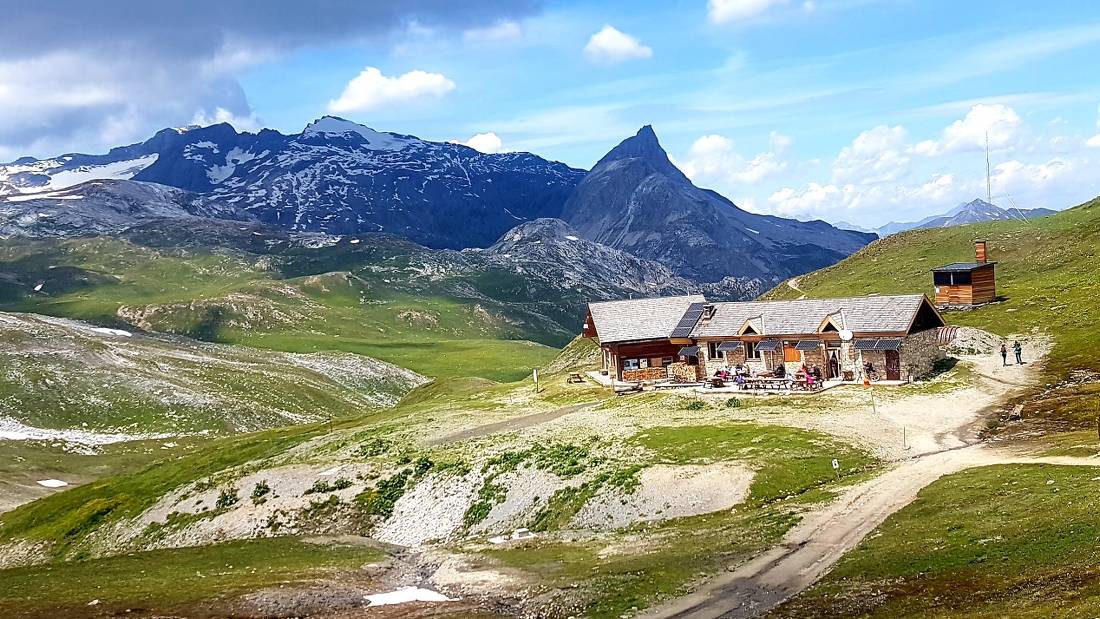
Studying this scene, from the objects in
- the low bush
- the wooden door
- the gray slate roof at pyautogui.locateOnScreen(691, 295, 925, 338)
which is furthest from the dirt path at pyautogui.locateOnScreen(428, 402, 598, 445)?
the wooden door

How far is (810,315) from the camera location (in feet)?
319

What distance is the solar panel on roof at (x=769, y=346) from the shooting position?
9757cm

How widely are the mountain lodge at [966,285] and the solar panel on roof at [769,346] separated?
48.7 meters

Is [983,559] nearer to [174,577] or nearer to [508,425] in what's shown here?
[174,577]

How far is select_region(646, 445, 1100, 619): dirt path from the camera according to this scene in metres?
35.2

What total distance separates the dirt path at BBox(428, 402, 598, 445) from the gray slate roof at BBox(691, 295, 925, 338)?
21129 millimetres

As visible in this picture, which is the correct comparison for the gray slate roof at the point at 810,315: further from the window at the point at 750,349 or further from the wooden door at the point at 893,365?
the wooden door at the point at 893,365

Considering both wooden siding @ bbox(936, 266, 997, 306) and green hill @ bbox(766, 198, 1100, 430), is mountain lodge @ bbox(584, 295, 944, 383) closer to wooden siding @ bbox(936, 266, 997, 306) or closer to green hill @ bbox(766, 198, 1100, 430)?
green hill @ bbox(766, 198, 1100, 430)

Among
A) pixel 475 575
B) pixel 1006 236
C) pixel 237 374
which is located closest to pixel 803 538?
pixel 475 575

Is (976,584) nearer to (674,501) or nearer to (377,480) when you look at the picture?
(674,501)

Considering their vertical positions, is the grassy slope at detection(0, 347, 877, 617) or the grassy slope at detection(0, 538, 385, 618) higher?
the grassy slope at detection(0, 347, 877, 617)

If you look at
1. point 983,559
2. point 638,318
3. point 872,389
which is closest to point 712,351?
point 638,318

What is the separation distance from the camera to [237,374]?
19388 centimetres

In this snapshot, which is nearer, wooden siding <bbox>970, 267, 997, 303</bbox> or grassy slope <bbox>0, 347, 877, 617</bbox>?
grassy slope <bbox>0, 347, 877, 617</bbox>
